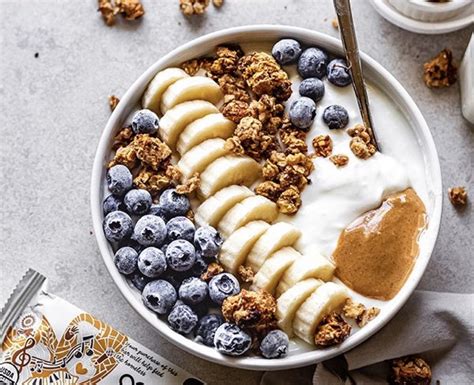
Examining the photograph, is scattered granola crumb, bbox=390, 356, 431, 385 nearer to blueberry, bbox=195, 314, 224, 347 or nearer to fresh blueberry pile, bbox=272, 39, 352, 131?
blueberry, bbox=195, 314, 224, 347

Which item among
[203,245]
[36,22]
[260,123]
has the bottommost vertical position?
[203,245]

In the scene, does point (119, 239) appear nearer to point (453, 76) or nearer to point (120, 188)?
point (120, 188)

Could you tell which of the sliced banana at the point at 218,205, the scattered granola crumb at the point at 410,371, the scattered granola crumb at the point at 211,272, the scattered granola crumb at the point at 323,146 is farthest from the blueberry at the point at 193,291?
the scattered granola crumb at the point at 410,371

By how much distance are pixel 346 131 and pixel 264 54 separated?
23cm

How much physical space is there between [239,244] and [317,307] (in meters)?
0.19

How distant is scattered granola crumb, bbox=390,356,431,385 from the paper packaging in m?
0.41

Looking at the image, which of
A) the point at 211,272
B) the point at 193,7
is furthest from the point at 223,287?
the point at 193,7

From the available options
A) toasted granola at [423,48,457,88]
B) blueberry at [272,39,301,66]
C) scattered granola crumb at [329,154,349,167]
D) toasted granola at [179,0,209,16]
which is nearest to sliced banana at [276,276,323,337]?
scattered granola crumb at [329,154,349,167]

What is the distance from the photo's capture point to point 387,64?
203cm

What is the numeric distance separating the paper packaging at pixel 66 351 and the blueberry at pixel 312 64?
26.2 inches

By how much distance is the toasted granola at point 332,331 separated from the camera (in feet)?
5.57

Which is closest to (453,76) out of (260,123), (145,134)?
(260,123)

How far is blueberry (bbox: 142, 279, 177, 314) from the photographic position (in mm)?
1737

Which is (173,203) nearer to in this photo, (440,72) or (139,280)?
(139,280)
